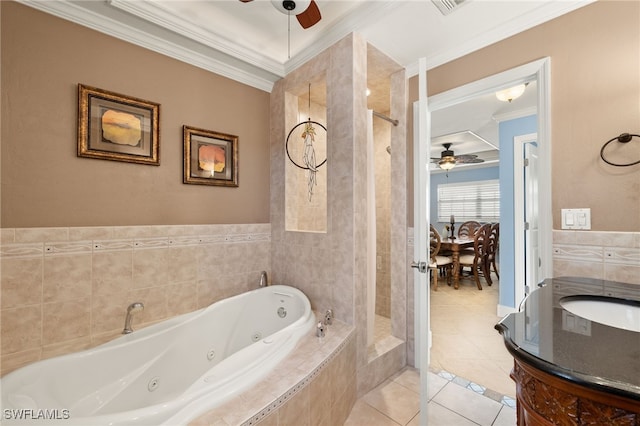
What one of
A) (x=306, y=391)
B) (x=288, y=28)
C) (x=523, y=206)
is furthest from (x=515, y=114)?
(x=306, y=391)

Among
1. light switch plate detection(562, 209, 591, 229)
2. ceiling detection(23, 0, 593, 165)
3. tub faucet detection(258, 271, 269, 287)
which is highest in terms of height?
ceiling detection(23, 0, 593, 165)

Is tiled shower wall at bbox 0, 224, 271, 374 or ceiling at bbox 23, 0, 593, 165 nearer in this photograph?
tiled shower wall at bbox 0, 224, 271, 374

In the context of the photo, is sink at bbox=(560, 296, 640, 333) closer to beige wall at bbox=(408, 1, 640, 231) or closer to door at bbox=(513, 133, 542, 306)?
beige wall at bbox=(408, 1, 640, 231)

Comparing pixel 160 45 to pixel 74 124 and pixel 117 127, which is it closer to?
pixel 117 127

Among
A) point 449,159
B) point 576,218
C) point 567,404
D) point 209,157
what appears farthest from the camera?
point 449,159

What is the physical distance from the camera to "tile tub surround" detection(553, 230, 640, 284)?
1.33 m

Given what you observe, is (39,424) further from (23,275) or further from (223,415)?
(23,275)

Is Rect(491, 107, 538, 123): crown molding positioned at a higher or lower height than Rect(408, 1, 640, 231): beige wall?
higher

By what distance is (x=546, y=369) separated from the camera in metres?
0.59

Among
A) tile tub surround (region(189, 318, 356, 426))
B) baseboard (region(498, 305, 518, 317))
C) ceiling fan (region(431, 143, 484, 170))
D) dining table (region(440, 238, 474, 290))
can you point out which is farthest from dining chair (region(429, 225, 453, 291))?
tile tub surround (region(189, 318, 356, 426))

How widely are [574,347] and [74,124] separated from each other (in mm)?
2508

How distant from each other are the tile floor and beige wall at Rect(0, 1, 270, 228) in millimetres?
1796

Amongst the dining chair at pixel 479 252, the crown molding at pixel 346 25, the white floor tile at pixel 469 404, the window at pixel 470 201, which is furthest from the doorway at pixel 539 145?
the window at pixel 470 201

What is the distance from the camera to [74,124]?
159 centimetres
